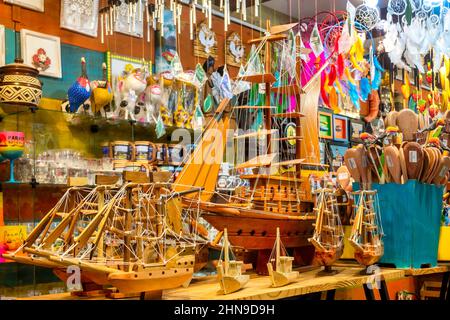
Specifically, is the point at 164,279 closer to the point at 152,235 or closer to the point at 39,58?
the point at 152,235

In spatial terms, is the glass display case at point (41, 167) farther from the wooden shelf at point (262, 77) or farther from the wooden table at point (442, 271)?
the wooden table at point (442, 271)

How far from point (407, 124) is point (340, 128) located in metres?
1.96

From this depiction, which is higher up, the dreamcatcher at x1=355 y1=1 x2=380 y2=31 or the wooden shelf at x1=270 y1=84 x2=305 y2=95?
the dreamcatcher at x1=355 y1=1 x2=380 y2=31

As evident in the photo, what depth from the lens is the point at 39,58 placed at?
2.71 meters

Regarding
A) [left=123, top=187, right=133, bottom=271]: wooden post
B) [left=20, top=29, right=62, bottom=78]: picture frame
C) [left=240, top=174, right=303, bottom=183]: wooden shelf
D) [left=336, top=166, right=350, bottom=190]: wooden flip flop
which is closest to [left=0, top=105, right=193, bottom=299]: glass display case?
[left=20, top=29, right=62, bottom=78]: picture frame

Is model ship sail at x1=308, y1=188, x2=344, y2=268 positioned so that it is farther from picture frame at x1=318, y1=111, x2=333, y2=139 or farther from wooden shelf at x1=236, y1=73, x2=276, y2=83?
picture frame at x1=318, y1=111, x2=333, y2=139

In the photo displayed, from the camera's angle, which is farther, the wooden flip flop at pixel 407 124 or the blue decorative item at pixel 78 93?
the blue decorative item at pixel 78 93

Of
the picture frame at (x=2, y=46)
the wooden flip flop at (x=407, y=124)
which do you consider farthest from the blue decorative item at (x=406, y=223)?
the picture frame at (x=2, y=46)

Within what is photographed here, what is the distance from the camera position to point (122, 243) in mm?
1558

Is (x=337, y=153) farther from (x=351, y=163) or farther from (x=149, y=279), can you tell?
(x=149, y=279)

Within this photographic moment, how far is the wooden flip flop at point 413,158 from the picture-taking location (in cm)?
225

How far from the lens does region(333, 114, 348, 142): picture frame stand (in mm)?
4336

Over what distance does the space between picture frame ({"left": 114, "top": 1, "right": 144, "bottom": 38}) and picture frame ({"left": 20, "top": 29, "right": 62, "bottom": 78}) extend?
367 mm

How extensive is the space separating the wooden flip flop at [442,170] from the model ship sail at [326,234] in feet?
1.61
